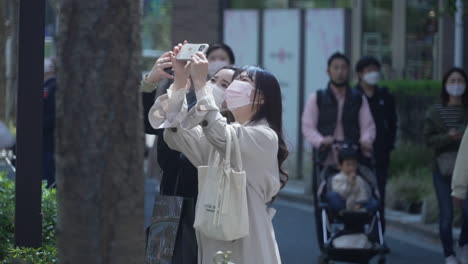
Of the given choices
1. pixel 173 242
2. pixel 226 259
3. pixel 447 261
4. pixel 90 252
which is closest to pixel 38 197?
pixel 173 242

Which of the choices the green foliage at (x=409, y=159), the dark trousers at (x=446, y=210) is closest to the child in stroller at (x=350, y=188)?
the dark trousers at (x=446, y=210)

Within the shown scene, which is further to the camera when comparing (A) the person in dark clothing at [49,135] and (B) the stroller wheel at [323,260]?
(A) the person in dark clothing at [49,135]

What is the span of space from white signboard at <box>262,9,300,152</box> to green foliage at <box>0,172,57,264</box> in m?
9.64

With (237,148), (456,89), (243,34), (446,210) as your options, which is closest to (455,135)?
(456,89)

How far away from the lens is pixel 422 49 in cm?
1878

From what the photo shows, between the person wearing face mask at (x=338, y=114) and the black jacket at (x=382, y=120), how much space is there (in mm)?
710

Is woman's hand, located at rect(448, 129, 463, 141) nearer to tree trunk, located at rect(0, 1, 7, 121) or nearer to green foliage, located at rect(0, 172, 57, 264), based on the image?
green foliage, located at rect(0, 172, 57, 264)

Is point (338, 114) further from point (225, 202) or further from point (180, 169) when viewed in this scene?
point (225, 202)

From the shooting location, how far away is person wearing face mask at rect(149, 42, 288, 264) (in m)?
4.78

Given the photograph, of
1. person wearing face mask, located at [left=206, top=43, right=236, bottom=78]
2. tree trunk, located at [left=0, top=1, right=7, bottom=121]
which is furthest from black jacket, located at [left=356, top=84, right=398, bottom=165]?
tree trunk, located at [left=0, top=1, right=7, bottom=121]

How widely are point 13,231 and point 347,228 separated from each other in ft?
11.1

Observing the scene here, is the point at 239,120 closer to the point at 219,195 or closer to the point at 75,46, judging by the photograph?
the point at 219,195

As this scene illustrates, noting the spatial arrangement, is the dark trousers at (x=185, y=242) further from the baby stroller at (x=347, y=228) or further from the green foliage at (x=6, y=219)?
the baby stroller at (x=347, y=228)

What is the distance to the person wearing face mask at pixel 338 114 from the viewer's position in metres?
9.77
